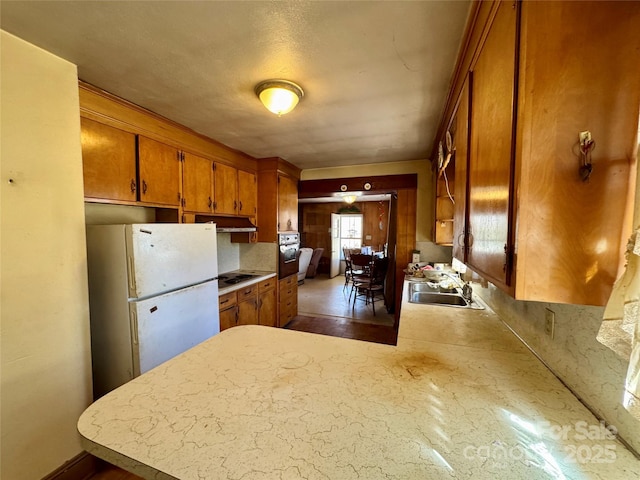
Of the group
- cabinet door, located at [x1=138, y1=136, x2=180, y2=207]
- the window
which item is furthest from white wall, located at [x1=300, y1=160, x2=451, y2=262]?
the window

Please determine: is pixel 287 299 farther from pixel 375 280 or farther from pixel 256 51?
pixel 256 51

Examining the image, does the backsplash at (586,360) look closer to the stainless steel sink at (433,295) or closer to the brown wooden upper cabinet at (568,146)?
the brown wooden upper cabinet at (568,146)

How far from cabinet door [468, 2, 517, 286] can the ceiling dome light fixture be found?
108 centimetres

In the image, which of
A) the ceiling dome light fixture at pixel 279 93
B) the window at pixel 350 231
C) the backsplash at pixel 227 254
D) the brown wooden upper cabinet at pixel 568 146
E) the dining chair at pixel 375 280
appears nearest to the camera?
the brown wooden upper cabinet at pixel 568 146

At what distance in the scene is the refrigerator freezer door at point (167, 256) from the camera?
1716 millimetres

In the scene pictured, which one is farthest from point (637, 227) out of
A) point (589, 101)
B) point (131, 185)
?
point (131, 185)

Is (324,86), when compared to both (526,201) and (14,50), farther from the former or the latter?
(14,50)

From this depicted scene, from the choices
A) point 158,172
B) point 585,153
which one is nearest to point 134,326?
point 158,172

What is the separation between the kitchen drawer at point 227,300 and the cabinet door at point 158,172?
1.03m

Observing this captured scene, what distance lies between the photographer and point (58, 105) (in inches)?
57.2

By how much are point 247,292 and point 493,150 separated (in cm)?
279

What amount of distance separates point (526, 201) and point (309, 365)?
96 cm

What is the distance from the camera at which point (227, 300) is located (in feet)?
8.91

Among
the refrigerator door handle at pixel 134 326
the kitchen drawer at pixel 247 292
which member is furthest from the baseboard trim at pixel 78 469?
the kitchen drawer at pixel 247 292
